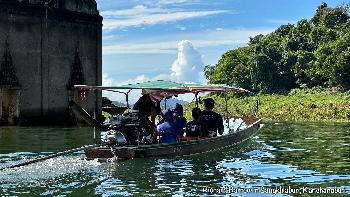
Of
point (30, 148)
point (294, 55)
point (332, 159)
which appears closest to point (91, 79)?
point (30, 148)

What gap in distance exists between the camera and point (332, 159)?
1891 cm

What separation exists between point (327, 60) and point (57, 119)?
38.4m

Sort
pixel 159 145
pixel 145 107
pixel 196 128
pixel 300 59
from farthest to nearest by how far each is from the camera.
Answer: pixel 300 59, pixel 196 128, pixel 145 107, pixel 159 145

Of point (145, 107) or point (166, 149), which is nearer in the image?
point (166, 149)

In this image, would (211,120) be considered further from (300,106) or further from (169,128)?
(300,106)

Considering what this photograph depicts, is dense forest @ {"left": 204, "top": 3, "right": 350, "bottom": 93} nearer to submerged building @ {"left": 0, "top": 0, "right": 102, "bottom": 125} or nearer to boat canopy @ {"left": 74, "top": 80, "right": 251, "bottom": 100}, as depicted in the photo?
submerged building @ {"left": 0, "top": 0, "right": 102, "bottom": 125}

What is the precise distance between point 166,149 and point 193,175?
10.5ft

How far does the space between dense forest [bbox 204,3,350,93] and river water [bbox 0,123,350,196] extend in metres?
47.1

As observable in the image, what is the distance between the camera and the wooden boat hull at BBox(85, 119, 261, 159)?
16784 millimetres

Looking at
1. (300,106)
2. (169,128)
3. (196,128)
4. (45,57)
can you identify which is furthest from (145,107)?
(300,106)

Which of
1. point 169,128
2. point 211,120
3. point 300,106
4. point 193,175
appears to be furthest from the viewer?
point 300,106

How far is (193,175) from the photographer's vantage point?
14953 millimetres

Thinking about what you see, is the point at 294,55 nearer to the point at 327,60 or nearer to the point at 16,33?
the point at 327,60

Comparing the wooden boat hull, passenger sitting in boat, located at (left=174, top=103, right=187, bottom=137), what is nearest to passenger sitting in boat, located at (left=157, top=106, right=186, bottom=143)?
passenger sitting in boat, located at (left=174, top=103, right=187, bottom=137)
